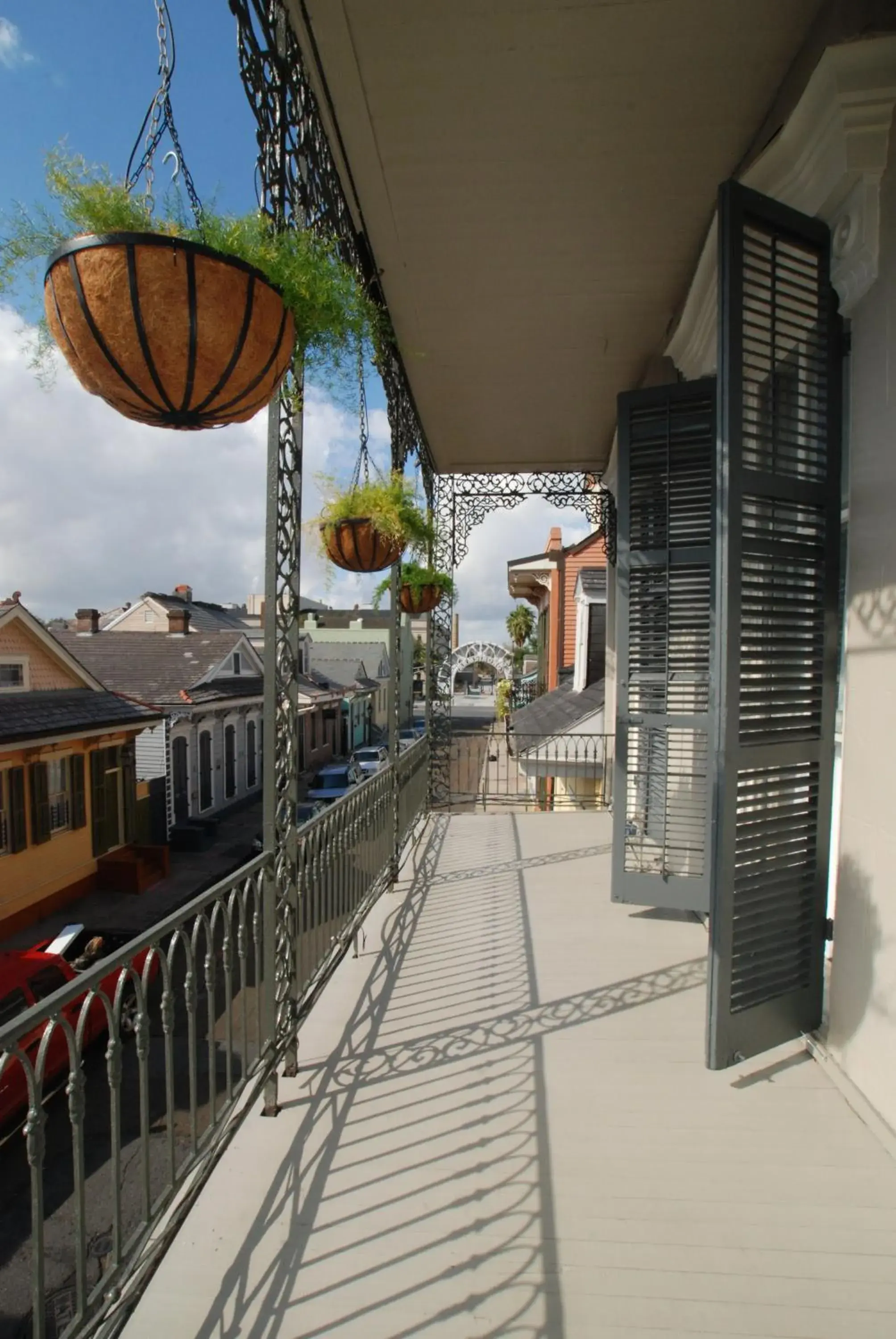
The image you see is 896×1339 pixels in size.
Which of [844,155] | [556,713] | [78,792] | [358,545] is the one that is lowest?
[78,792]

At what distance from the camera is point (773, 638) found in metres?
2.11

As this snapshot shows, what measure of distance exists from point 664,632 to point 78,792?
32.4ft

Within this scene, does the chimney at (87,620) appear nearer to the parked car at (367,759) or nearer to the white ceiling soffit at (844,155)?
the parked car at (367,759)

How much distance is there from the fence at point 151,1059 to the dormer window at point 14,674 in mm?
5614

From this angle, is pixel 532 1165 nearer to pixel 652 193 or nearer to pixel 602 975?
pixel 602 975

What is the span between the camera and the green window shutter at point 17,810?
29.6 ft

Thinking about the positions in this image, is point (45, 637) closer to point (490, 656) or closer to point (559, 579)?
point (559, 579)

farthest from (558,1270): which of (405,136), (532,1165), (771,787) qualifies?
(405,136)

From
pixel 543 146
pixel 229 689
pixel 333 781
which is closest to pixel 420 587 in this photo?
pixel 543 146

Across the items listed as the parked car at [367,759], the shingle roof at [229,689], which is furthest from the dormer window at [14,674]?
the parked car at [367,759]

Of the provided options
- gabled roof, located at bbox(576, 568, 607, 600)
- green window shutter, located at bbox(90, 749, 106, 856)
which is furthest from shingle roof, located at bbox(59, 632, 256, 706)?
gabled roof, located at bbox(576, 568, 607, 600)

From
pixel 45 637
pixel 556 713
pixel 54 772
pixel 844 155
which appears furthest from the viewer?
pixel 45 637

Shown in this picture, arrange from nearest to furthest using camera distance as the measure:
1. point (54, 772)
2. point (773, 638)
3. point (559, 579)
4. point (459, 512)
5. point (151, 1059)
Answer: point (773, 638) → point (151, 1059) → point (459, 512) → point (54, 772) → point (559, 579)

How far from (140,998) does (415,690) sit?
3631 cm
